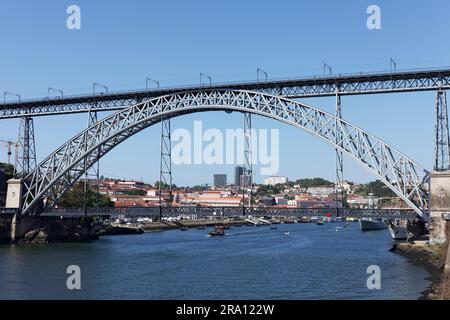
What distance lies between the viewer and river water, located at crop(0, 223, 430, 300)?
26281mm

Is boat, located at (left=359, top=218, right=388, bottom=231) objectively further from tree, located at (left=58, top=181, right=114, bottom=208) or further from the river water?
the river water

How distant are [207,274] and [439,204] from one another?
18005 mm

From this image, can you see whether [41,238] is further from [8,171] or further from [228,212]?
[8,171]

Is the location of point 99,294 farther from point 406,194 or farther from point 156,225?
point 156,225

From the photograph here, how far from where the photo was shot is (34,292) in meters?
26.8

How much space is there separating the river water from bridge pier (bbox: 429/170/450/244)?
121 inches

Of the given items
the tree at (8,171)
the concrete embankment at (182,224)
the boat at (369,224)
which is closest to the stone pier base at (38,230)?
the tree at (8,171)

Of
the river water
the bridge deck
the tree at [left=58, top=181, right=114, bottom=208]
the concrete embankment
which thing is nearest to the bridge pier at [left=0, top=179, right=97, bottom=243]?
the bridge deck

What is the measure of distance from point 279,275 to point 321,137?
14228 mm

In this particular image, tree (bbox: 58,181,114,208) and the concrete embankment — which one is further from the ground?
tree (bbox: 58,181,114,208)

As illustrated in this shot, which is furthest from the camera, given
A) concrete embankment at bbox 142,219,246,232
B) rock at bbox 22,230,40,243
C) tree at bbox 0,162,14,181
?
concrete embankment at bbox 142,219,246,232

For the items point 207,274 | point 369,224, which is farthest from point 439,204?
point 369,224

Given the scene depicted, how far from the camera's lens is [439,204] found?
3988 centimetres

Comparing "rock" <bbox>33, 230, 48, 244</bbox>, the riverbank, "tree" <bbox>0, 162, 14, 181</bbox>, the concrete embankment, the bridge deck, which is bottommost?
the concrete embankment
